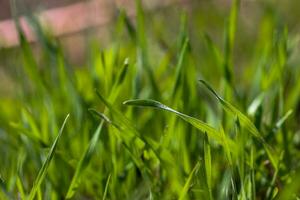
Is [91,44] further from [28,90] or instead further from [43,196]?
[43,196]

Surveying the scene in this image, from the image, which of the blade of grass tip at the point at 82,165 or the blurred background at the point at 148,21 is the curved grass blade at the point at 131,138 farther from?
the blurred background at the point at 148,21

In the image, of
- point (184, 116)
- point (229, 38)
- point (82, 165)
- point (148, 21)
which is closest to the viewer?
point (184, 116)

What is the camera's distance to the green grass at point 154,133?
0.84m

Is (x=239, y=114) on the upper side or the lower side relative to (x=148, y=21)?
upper

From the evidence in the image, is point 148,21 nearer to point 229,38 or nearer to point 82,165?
point 229,38

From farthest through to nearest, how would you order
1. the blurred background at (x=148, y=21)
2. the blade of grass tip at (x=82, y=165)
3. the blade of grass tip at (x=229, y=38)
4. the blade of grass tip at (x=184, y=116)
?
the blurred background at (x=148, y=21) → the blade of grass tip at (x=229, y=38) → the blade of grass tip at (x=82, y=165) → the blade of grass tip at (x=184, y=116)

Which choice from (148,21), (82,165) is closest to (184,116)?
(82,165)

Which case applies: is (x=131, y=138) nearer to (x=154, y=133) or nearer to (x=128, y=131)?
(x=128, y=131)

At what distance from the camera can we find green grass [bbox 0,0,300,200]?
33.0 inches

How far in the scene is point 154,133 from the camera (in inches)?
42.4

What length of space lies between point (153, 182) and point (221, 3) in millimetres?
1180

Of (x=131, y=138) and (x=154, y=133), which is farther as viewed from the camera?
(x=154, y=133)

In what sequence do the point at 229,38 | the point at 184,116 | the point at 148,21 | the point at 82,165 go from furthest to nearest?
the point at 148,21 → the point at 229,38 → the point at 82,165 → the point at 184,116

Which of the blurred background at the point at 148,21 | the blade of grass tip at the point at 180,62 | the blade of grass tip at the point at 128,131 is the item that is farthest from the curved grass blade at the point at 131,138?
the blurred background at the point at 148,21
